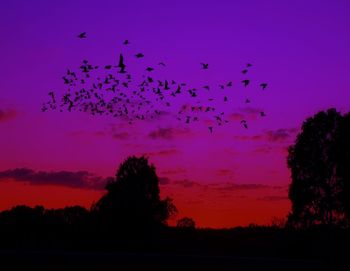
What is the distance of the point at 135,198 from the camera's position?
223 ft

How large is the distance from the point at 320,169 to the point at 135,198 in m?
22.5

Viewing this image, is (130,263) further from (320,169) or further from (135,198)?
(135,198)

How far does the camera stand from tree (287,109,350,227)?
5144 cm

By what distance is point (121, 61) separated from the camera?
1970 cm

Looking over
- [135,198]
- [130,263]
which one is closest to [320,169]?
[135,198]

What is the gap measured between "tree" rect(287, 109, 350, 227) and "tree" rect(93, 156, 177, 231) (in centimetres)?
1521

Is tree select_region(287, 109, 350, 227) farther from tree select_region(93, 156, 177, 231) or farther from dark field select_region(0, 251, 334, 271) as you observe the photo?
dark field select_region(0, 251, 334, 271)

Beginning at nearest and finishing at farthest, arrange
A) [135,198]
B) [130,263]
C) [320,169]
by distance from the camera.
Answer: [130,263] < [320,169] < [135,198]

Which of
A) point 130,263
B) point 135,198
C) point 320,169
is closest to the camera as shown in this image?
point 130,263

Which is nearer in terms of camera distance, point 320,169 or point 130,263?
point 130,263

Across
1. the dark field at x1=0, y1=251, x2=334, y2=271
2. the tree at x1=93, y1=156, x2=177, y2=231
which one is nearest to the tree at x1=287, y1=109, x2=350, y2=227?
the tree at x1=93, y1=156, x2=177, y2=231

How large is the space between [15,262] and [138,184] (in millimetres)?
51029

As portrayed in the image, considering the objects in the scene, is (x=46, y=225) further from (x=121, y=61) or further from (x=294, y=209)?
(x=121, y=61)

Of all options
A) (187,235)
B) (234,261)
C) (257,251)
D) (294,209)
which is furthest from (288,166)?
(234,261)
